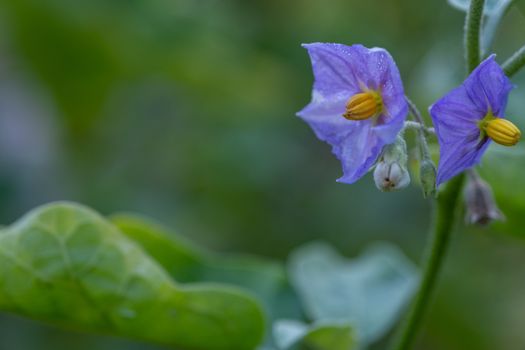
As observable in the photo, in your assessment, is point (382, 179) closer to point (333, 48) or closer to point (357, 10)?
point (333, 48)

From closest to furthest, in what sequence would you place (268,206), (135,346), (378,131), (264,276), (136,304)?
(378,131), (136,304), (264,276), (135,346), (268,206)

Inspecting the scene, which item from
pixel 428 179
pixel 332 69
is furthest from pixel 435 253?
pixel 332 69

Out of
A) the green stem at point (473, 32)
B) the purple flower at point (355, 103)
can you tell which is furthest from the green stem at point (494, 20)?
the purple flower at point (355, 103)

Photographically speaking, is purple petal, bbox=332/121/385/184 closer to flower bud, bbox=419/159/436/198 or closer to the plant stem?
flower bud, bbox=419/159/436/198

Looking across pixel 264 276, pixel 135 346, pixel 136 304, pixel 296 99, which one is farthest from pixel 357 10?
pixel 136 304

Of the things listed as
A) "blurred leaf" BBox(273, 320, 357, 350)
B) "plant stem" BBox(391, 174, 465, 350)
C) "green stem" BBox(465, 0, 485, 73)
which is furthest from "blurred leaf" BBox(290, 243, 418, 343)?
"green stem" BBox(465, 0, 485, 73)

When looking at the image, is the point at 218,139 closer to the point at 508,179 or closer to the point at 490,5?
the point at 508,179
